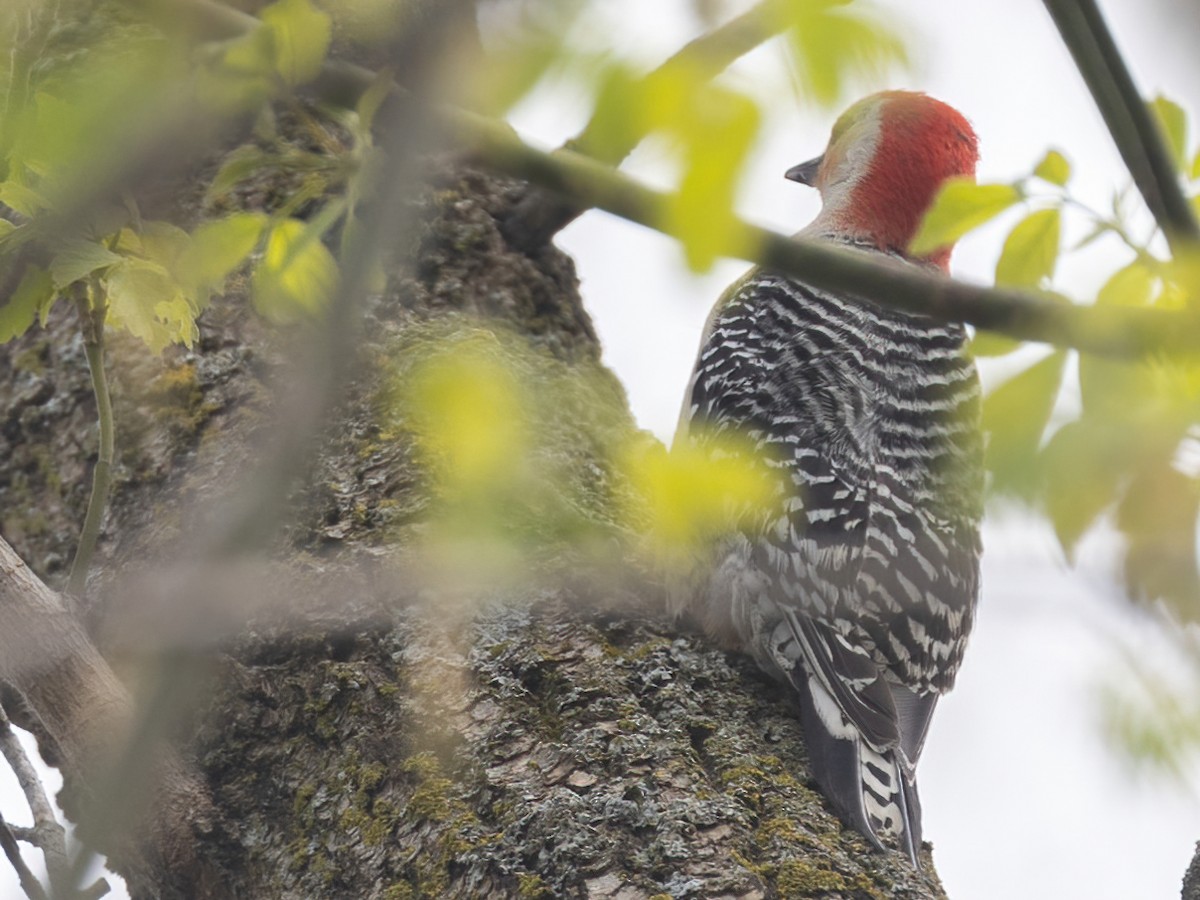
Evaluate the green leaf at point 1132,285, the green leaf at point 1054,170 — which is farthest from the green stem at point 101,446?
the green leaf at point 1132,285

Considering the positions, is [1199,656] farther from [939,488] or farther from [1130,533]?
[939,488]

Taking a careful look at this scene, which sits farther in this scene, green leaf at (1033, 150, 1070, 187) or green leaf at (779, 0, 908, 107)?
green leaf at (1033, 150, 1070, 187)

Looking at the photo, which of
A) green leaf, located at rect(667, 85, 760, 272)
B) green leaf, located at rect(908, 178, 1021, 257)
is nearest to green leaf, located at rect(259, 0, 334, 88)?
green leaf, located at rect(667, 85, 760, 272)

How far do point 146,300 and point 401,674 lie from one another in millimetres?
852

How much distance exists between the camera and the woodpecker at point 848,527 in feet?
10.3

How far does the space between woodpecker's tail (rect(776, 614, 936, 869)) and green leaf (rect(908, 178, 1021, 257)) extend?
46.7 inches

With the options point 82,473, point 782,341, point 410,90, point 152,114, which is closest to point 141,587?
point 82,473

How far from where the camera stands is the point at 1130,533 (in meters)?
1.57

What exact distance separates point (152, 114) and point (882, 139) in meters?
4.26

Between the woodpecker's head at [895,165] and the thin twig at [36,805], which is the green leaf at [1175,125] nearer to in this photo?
the thin twig at [36,805]

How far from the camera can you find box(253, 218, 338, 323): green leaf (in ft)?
6.66

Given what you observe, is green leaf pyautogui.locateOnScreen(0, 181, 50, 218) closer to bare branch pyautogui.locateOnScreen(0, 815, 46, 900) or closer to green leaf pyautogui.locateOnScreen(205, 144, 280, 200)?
green leaf pyautogui.locateOnScreen(205, 144, 280, 200)

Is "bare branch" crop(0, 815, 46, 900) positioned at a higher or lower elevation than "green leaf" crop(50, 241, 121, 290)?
lower

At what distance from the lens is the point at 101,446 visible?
8.28ft
